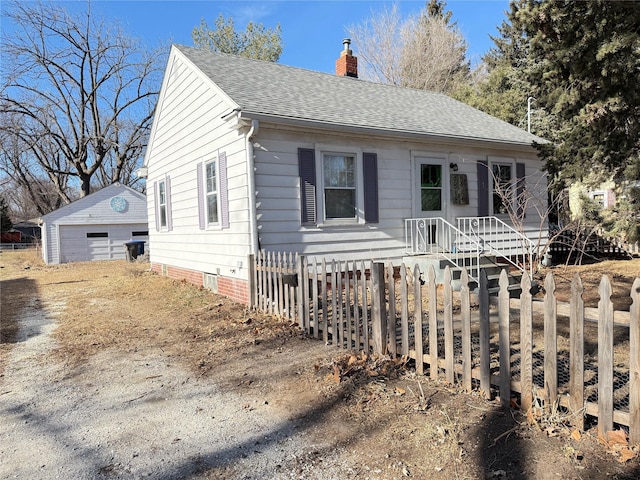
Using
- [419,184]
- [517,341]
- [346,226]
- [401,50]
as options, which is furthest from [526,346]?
[401,50]

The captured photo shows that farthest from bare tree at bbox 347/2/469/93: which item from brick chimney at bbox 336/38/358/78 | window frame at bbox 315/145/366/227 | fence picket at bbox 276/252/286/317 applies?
fence picket at bbox 276/252/286/317

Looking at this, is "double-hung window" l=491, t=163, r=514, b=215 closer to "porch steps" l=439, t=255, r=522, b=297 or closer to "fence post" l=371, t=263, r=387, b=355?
"porch steps" l=439, t=255, r=522, b=297

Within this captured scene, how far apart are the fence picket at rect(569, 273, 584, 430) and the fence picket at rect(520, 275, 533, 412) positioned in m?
0.27

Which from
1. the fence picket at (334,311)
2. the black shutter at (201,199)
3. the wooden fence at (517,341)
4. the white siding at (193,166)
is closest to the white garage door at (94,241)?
the white siding at (193,166)

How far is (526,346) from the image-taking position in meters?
3.10

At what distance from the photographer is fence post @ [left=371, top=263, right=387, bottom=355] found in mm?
4398

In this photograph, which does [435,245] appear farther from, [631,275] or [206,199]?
[206,199]

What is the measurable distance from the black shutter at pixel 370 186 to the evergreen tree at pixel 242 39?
22.3m

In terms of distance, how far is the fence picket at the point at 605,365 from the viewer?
2.62 meters

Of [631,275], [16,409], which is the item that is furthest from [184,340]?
Answer: [631,275]

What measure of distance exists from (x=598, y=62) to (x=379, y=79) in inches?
925

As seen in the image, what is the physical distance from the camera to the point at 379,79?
1083 inches

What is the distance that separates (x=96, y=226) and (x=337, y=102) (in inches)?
701

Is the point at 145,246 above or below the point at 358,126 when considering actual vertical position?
below
